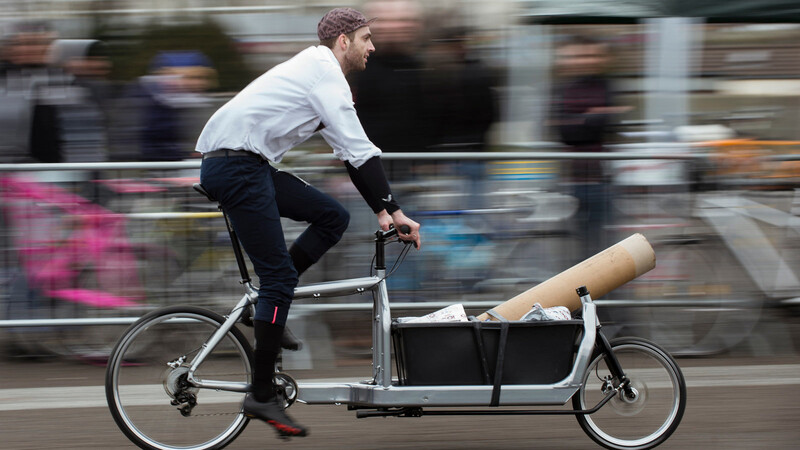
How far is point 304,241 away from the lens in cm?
479

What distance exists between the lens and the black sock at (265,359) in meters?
4.55

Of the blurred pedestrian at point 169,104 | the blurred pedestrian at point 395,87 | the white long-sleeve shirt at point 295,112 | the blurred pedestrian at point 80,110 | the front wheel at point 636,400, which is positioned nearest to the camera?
the white long-sleeve shirt at point 295,112

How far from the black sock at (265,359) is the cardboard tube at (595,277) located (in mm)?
1002

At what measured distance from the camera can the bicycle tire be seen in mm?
4652

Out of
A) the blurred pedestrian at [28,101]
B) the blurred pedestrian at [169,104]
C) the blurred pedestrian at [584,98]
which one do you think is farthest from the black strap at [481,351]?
the blurred pedestrian at [28,101]

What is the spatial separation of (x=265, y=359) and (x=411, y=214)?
7.31 ft

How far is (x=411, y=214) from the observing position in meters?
6.60

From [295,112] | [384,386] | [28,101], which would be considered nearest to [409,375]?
[384,386]

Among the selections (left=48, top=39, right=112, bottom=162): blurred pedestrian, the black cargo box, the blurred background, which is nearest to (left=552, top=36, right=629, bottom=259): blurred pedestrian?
the blurred background

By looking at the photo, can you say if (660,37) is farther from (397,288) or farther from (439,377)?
(439,377)

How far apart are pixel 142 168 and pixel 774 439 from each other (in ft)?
12.5

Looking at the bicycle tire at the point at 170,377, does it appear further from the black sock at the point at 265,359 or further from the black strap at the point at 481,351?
the black strap at the point at 481,351

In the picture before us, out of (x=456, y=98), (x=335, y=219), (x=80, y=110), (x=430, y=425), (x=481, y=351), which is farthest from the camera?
(x=80, y=110)

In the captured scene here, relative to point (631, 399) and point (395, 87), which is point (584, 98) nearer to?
point (395, 87)
